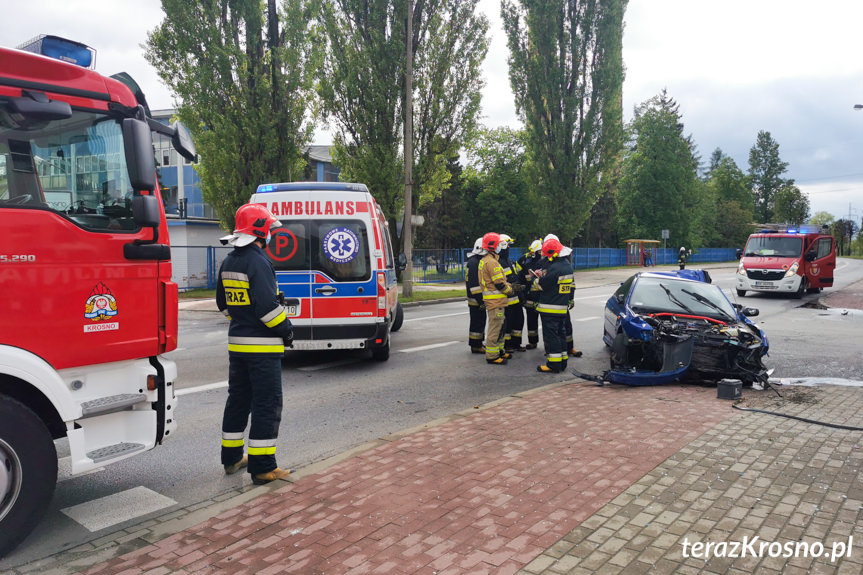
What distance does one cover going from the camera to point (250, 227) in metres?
4.48

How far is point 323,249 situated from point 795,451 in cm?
608

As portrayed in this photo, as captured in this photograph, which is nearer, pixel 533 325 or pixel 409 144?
pixel 533 325

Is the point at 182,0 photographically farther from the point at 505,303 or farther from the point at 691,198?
the point at 691,198

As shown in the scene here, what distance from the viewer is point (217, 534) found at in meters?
3.54

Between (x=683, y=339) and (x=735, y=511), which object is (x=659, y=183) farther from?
(x=735, y=511)

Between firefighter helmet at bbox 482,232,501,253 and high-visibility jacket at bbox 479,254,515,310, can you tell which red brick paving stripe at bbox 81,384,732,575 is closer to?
high-visibility jacket at bbox 479,254,515,310

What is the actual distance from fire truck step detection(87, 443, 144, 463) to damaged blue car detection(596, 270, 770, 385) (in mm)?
5488

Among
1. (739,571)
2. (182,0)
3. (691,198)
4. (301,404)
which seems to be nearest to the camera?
(739,571)

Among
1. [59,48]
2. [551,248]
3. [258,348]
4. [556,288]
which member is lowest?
[258,348]

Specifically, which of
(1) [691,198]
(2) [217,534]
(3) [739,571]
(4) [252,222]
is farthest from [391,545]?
(1) [691,198]

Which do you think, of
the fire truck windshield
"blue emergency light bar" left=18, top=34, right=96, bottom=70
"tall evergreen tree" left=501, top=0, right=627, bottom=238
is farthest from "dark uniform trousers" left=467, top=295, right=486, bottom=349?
"tall evergreen tree" left=501, top=0, right=627, bottom=238

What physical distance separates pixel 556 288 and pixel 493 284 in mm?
935

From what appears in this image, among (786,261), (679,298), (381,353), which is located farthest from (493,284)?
(786,261)

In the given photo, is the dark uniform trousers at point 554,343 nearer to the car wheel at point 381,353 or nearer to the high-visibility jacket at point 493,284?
the high-visibility jacket at point 493,284
